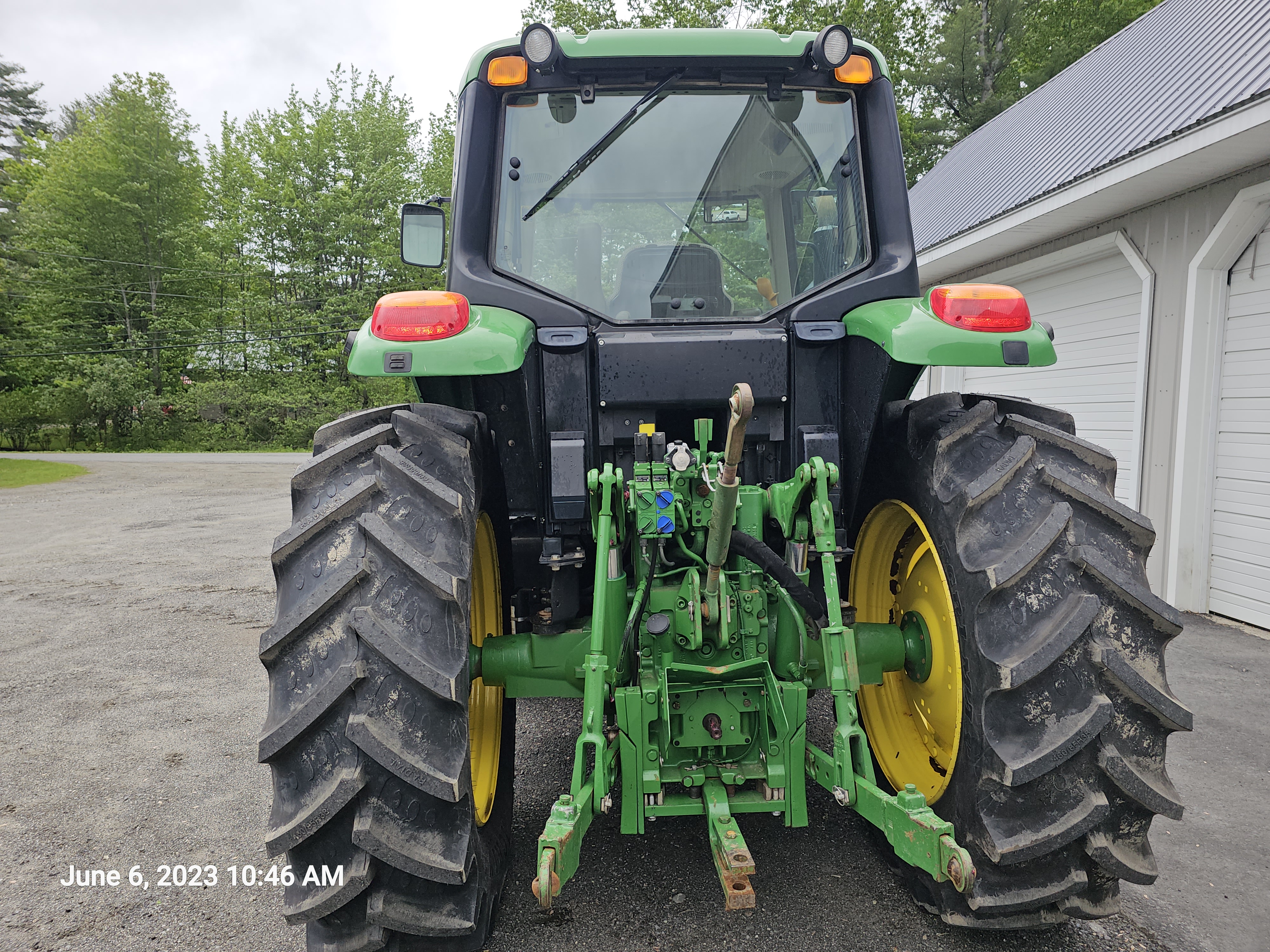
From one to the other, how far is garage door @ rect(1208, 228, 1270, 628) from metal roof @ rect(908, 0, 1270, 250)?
3.56 ft

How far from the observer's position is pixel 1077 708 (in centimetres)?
166

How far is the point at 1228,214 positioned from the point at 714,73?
4.35 metres

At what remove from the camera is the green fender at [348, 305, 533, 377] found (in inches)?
77.3

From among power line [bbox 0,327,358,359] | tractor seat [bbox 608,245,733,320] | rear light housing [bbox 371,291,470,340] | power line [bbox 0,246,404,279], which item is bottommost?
rear light housing [bbox 371,291,470,340]

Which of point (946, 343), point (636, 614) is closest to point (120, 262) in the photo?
point (636, 614)

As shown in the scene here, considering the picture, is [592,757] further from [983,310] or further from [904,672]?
[983,310]

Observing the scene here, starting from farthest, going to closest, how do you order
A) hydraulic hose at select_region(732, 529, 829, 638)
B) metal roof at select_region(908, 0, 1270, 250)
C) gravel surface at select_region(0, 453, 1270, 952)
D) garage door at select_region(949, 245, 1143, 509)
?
garage door at select_region(949, 245, 1143, 509) < metal roof at select_region(908, 0, 1270, 250) < gravel surface at select_region(0, 453, 1270, 952) < hydraulic hose at select_region(732, 529, 829, 638)

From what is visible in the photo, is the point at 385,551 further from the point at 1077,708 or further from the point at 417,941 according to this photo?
the point at 1077,708

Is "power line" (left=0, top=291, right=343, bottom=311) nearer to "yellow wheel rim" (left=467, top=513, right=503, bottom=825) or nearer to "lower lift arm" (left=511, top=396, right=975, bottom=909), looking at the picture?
"yellow wheel rim" (left=467, top=513, right=503, bottom=825)

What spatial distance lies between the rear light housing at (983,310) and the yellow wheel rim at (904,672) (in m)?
0.54

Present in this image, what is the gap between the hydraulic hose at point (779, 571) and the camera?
191 centimetres

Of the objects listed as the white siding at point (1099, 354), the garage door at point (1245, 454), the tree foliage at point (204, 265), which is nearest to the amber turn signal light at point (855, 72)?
the white siding at point (1099, 354)

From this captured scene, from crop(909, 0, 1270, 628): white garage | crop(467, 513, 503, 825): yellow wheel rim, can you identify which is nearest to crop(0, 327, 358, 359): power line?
crop(909, 0, 1270, 628): white garage

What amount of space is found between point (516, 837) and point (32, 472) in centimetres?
2020
